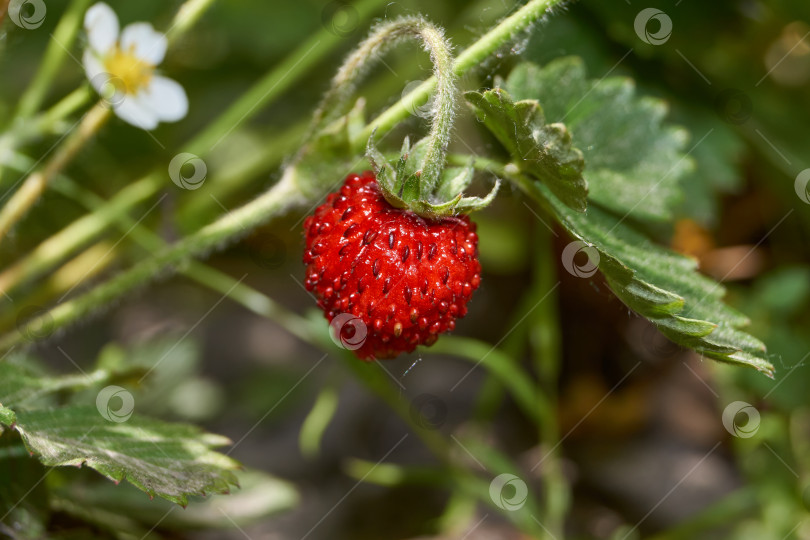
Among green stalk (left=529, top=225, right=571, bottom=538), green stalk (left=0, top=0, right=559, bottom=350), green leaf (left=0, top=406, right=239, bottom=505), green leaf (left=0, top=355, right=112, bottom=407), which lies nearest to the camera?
green leaf (left=0, top=406, right=239, bottom=505)

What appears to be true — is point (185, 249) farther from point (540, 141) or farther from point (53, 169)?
point (540, 141)

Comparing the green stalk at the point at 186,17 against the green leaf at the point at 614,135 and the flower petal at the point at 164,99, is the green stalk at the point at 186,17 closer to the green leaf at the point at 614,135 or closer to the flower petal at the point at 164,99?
the flower petal at the point at 164,99

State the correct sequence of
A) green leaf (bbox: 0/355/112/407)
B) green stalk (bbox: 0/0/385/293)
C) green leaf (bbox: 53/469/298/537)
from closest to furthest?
green leaf (bbox: 0/355/112/407), green leaf (bbox: 53/469/298/537), green stalk (bbox: 0/0/385/293)

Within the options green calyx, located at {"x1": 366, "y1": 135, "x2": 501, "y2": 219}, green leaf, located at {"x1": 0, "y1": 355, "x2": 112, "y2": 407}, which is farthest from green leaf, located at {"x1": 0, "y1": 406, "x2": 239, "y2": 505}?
green calyx, located at {"x1": 366, "y1": 135, "x2": 501, "y2": 219}

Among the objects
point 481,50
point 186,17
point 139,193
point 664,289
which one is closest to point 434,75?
point 481,50

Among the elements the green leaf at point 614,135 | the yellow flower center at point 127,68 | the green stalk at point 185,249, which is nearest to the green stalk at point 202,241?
the green stalk at point 185,249

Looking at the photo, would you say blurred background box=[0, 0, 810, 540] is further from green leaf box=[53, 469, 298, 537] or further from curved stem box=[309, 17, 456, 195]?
curved stem box=[309, 17, 456, 195]
